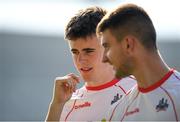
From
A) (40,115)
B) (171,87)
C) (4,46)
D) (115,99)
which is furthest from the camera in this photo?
(4,46)

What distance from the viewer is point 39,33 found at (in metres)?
23.7

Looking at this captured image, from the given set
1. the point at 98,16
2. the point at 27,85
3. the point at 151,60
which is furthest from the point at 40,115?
the point at 151,60

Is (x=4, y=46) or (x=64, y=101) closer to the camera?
(x=64, y=101)

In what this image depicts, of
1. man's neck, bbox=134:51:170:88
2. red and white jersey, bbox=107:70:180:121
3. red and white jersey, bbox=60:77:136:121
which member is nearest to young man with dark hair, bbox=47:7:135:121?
red and white jersey, bbox=60:77:136:121

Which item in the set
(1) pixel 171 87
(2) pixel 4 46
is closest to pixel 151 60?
(1) pixel 171 87

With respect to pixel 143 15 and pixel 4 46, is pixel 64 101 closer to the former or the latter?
pixel 143 15

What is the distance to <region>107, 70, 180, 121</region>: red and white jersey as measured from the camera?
5297mm

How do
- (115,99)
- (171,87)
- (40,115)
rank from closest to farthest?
(171,87) → (115,99) → (40,115)

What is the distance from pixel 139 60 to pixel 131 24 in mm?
210

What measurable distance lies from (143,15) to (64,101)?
1186 mm

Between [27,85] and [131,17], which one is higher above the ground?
[131,17]

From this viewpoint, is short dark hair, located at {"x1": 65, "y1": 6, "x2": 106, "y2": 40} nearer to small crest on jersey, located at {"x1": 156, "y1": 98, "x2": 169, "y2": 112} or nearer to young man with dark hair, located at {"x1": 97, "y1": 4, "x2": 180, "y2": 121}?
young man with dark hair, located at {"x1": 97, "y1": 4, "x2": 180, "y2": 121}

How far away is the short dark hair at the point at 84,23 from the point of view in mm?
6523

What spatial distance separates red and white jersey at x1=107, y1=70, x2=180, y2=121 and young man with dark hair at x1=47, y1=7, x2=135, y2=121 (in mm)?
829
